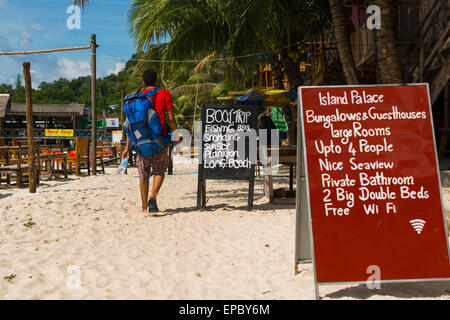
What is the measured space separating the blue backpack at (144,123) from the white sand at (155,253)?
3.32 ft

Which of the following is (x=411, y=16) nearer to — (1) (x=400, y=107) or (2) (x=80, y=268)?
(1) (x=400, y=107)

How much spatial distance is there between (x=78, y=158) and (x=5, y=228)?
6.98 m

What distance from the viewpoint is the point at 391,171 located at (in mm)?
3090

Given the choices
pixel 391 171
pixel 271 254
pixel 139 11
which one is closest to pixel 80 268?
pixel 271 254

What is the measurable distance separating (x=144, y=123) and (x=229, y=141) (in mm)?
1373

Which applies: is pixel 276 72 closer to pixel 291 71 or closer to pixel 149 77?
pixel 291 71

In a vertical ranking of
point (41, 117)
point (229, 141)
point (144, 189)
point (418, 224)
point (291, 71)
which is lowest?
point (418, 224)

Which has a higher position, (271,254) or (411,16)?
(411,16)

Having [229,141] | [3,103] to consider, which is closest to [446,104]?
[229,141]

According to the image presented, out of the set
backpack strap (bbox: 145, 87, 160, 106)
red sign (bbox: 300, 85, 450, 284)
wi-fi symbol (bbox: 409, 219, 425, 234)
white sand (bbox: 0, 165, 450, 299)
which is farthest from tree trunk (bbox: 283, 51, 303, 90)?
wi-fi symbol (bbox: 409, 219, 425, 234)

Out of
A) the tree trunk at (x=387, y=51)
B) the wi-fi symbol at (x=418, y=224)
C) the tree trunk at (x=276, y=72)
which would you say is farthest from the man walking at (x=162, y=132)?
the tree trunk at (x=276, y=72)

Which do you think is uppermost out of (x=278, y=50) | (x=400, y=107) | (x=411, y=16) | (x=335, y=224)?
(x=411, y=16)

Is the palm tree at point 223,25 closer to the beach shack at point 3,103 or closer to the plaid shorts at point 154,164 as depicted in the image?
the plaid shorts at point 154,164

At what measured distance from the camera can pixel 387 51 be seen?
6.30m
